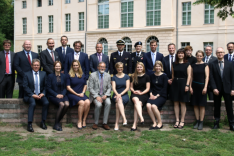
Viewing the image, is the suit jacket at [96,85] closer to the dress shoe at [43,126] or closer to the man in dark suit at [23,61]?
the dress shoe at [43,126]

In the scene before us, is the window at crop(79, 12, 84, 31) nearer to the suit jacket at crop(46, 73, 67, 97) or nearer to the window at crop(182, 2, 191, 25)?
the window at crop(182, 2, 191, 25)

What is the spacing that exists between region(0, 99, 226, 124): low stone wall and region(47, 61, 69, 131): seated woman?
0.36m

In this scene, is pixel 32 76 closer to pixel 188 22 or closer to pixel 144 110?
pixel 144 110

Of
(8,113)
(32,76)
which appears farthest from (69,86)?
(8,113)

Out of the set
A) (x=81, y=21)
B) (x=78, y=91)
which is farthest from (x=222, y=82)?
(x=81, y=21)

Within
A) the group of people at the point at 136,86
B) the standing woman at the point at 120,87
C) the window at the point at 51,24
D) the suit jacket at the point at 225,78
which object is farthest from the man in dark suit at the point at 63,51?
the window at the point at 51,24

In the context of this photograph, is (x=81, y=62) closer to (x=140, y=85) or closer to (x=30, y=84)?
(x=30, y=84)

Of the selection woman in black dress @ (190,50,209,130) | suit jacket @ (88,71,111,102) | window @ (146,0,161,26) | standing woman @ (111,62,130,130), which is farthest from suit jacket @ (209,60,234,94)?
window @ (146,0,161,26)

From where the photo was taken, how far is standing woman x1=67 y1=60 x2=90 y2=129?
6777mm

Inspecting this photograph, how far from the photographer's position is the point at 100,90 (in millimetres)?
7047

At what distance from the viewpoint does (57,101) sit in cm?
675

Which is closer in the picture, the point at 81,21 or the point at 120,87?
the point at 120,87

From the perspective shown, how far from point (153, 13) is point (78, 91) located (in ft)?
78.1

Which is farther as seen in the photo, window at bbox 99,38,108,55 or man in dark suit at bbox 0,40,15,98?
window at bbox 99,38,108,55
